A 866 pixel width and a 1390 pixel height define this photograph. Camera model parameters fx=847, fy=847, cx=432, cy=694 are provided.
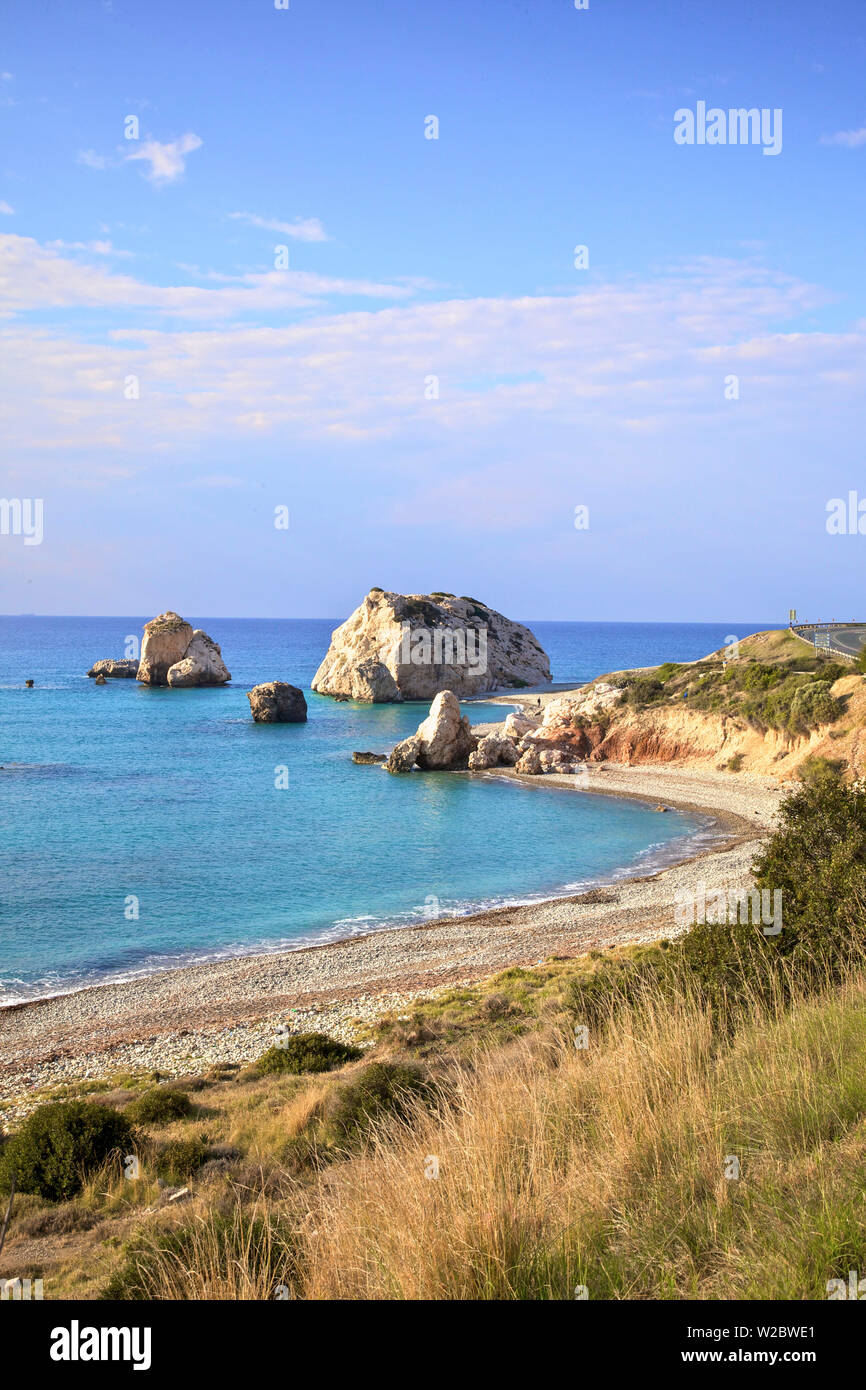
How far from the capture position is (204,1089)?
1281 centimetres

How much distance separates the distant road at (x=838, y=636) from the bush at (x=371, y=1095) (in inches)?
1710

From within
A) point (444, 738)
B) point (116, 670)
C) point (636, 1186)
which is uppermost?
point (116, 670)

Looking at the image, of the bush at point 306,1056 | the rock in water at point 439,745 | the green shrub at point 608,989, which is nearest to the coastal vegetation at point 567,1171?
the green shrub at point 608,989

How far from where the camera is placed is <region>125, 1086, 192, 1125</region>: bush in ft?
35.8

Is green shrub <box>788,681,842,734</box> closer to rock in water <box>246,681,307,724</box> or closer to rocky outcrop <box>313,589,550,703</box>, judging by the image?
rock in water <box>246,681,307,724</box>

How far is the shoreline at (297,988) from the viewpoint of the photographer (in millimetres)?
14945

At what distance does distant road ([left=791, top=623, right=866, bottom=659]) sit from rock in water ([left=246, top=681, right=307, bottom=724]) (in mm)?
38782

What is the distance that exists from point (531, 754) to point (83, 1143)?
40968 mm

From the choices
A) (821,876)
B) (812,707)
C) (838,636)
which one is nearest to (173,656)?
(838,636)

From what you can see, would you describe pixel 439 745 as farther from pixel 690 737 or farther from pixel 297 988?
pixel 297 988

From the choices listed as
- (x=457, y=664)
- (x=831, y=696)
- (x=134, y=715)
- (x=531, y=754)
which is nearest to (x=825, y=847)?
(x=831, y=696)

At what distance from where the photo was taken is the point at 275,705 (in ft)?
227

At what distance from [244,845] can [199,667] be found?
227ft
